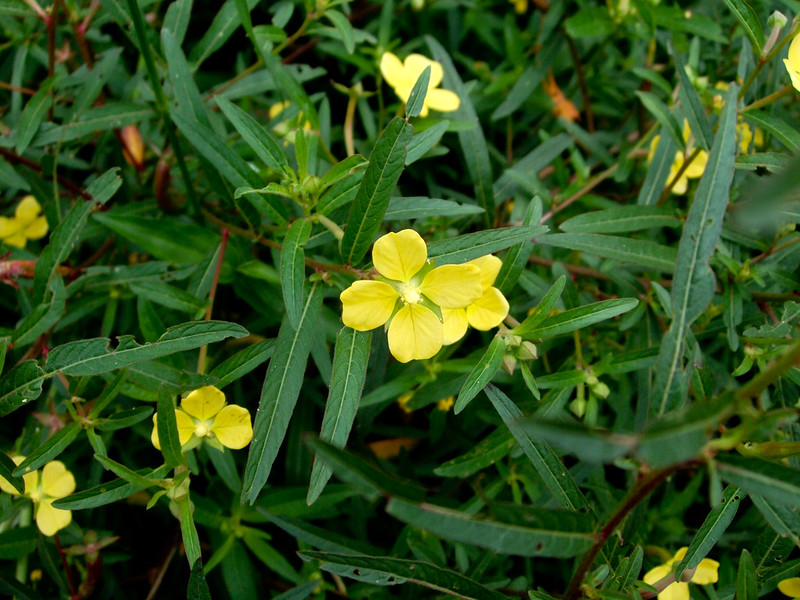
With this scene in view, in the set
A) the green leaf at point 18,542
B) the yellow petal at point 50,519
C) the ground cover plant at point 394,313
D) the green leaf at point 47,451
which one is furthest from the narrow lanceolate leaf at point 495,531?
the green leaf at point 18,542

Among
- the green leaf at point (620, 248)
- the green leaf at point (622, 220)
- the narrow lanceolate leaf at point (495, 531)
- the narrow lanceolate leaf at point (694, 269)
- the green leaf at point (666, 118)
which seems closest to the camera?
the narrow lanceolate leaf at point (495, 531)

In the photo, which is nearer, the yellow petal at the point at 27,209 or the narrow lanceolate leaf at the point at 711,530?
the narrow lanceolate leaf at the point at 711,530

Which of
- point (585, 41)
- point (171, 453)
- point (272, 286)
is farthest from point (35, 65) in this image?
point (585, 41)

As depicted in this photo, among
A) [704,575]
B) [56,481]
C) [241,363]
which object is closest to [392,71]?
[241,363]

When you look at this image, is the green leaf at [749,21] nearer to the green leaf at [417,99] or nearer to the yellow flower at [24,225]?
the green leaf at [417,99]

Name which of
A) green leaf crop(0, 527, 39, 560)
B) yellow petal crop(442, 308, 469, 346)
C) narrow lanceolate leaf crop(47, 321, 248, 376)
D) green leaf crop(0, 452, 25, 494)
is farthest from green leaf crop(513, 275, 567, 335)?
green leaf crop(0, 527, 39, 560)

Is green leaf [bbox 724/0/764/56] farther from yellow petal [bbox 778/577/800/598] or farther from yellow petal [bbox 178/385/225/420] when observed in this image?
yellow petal [bbox 178/385/225/420]

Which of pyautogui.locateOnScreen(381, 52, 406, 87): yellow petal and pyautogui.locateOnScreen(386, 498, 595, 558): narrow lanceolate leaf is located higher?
pyautogui.locateOnScreen(381, 52, 406, 87): yellow petal
